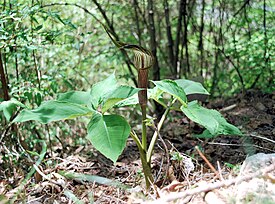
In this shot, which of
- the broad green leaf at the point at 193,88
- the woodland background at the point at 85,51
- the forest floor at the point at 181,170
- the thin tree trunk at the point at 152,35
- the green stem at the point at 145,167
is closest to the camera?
the forest floor at the point at 181,170

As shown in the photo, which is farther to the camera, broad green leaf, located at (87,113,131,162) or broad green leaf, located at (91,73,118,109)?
broad green leaf, located at (91,73,118,109)

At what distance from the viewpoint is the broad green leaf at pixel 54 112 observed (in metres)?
1.80

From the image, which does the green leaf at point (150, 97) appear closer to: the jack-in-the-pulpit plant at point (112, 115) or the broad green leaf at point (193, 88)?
the jack-in-the-pulpit plant at point (112, 115)

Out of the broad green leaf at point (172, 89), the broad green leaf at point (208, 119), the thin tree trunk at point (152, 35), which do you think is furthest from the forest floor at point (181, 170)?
the thin tree trunk at point (152, 35)

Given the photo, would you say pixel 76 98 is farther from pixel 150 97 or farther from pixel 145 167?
pixel 145 167

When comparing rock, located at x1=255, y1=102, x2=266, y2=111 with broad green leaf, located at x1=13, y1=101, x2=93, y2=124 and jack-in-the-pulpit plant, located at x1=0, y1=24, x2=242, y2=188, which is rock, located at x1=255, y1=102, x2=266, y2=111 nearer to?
jack-in-the-pulpit plant, located at x1=0, y1=24, x2=242, y2=188

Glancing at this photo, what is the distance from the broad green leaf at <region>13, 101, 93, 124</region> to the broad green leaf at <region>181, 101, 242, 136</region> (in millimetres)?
444

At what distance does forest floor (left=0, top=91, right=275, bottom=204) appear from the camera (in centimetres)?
175

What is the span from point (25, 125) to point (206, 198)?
1937 millimetres

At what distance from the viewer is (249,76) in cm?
461

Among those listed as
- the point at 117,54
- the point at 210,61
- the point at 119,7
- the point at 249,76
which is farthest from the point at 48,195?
the point at 210,61

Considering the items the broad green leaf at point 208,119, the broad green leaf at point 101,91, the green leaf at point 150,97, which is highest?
the broad green leaf at point 101,91

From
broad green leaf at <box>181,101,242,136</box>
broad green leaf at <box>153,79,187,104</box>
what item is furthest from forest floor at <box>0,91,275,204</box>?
broad green leaf at <box>153,79,187,104</box>

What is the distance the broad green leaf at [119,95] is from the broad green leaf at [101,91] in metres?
0.09
